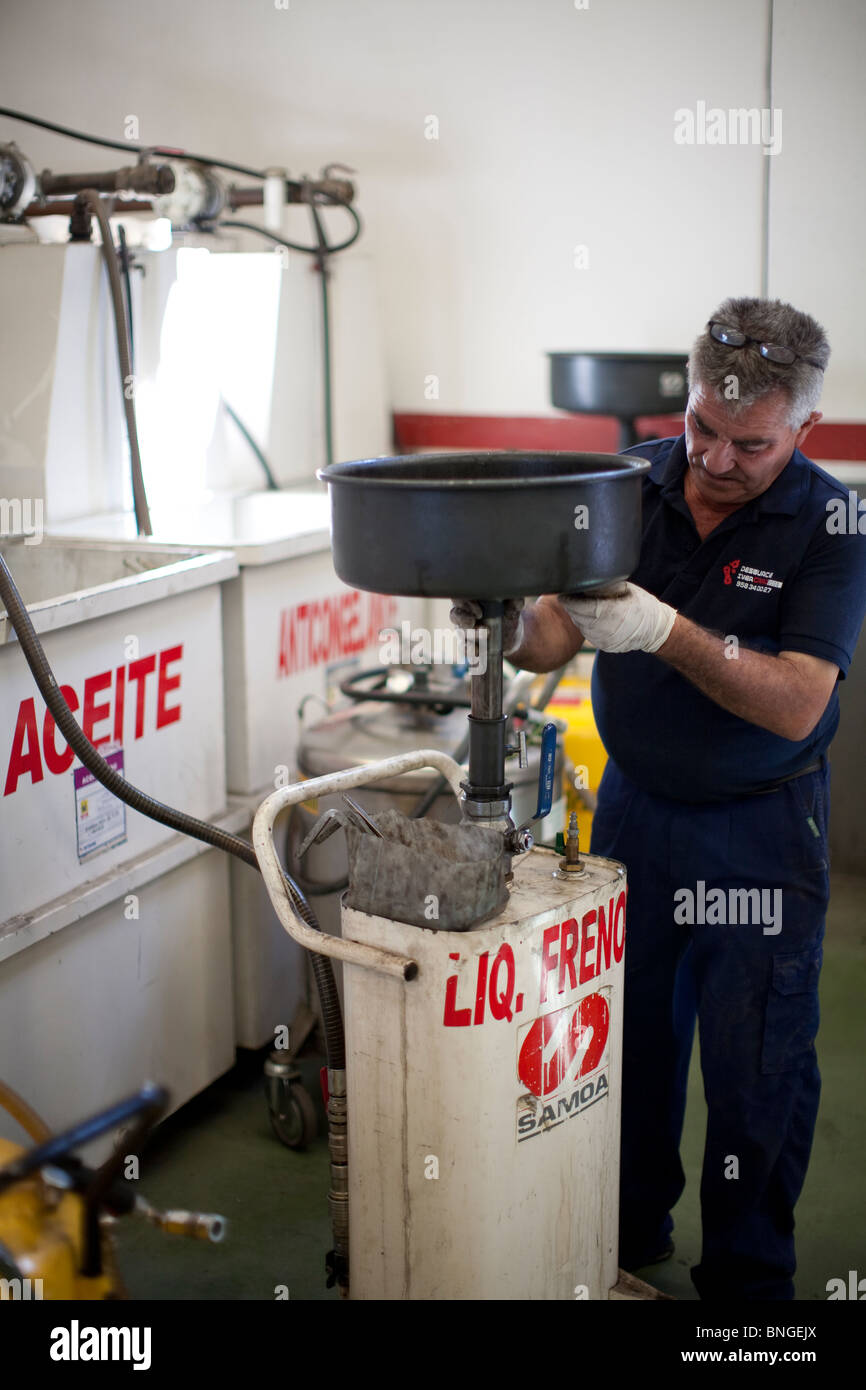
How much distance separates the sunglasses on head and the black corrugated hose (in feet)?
2.67

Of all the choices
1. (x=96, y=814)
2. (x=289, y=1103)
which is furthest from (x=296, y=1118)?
(x=96, y=814)

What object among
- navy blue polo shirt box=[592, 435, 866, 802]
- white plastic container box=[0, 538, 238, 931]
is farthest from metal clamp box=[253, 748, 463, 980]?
white plastic container box=[0, 538, 238, 931]

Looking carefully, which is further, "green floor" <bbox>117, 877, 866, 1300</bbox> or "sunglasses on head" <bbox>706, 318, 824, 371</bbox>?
"green floor" <bbox>117, 877, 866, 1300</bbox>

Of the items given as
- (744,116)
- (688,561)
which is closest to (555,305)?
(744,116)

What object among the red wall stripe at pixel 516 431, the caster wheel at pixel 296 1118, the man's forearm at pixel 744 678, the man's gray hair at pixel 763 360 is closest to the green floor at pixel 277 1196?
the caster wheel at pixel 296 1118

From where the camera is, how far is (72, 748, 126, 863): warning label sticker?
1.94m

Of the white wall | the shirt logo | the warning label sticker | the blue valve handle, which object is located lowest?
the warning label sticker

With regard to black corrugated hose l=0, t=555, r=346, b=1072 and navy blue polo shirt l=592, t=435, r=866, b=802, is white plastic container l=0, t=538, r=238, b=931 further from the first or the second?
navy blue polo shirt l=592, t=435, r=866, b=802

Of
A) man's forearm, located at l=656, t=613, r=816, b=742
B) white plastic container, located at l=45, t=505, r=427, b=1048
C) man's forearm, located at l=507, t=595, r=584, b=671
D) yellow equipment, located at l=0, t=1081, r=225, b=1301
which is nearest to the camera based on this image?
yellow equipment, located at l=0, t=1081, r=225, b=1301

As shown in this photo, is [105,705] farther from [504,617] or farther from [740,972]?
[740,972]

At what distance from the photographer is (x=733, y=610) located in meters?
1.62

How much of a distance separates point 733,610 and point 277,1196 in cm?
121

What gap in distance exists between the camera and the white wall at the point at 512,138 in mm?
3285

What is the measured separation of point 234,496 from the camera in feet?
9.80
